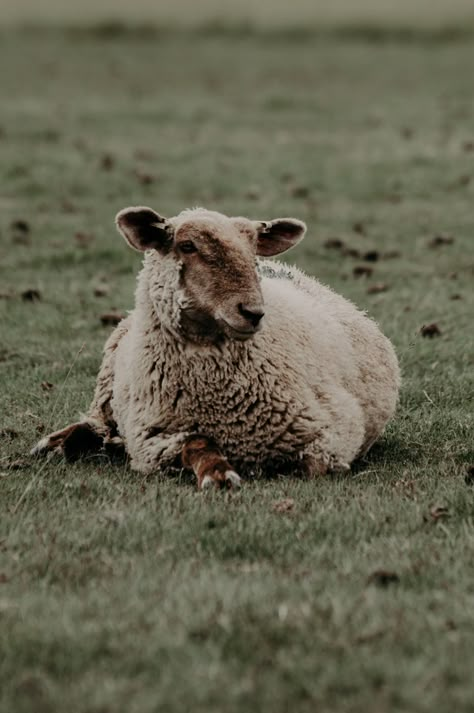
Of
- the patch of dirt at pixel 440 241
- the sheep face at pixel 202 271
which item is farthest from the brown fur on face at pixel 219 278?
the patch of dirt at pixel 440 241

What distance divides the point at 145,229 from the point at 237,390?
103 cm

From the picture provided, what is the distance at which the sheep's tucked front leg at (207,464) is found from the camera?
5.43 m

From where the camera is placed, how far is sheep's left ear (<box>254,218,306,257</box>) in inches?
253

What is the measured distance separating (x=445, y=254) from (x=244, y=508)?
7676 mm

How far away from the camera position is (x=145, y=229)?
598 centimetres

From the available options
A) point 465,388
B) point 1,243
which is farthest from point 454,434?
point 1,243

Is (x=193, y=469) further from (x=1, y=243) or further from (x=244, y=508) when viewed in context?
(x=1, y=243)

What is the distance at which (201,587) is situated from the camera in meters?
3.93

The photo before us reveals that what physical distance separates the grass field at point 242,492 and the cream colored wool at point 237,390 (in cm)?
25

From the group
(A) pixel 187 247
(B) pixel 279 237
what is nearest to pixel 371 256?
(B) pixel 279 237

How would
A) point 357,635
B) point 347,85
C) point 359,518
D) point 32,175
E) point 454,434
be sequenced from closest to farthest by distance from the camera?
1. point 357,635
2. point 359,518
3. point 454,434
4. point 32,175
5. point 347,85

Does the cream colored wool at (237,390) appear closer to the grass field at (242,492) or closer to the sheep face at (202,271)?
the sheep face at (202,271)

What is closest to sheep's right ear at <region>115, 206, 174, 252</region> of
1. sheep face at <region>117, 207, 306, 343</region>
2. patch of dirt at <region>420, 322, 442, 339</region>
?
sheep face at <region>117, 207, 306, 343</region>

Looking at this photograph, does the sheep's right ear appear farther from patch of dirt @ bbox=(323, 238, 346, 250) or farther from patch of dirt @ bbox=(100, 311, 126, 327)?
patch of dirt @ bbox=(323, 238, 346, 250)
